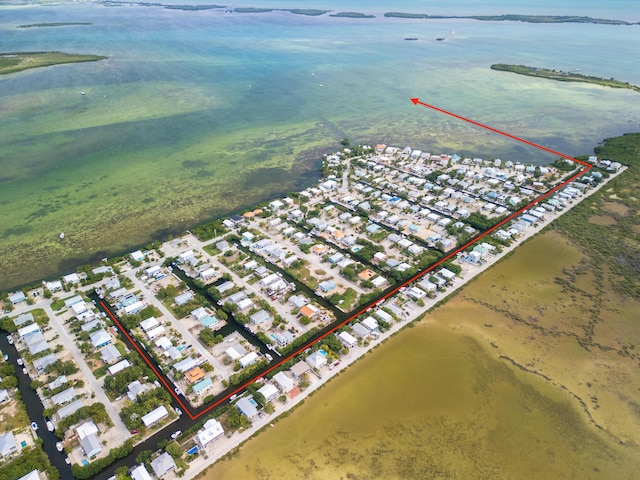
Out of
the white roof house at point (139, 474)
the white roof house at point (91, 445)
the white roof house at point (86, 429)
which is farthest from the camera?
the white roof house at point (86, 429)

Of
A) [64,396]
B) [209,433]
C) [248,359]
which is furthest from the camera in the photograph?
[248,359]

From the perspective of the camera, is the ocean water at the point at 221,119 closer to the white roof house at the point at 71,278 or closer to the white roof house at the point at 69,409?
the white roof house at the point at 71,278

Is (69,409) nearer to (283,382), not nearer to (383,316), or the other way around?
(283,382)

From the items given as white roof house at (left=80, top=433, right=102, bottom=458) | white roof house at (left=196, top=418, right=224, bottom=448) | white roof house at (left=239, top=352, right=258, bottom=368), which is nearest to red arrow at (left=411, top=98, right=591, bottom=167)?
white roof house at (left=239, top=352, right=258, bottom=368)

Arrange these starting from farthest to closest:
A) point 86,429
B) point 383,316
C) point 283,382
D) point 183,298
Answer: point 183,298
point 383,316
point 283,382
point 86,429

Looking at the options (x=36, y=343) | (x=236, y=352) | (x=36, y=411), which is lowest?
(x=36, y=411)

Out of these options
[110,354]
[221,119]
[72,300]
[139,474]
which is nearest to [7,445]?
[110,354]

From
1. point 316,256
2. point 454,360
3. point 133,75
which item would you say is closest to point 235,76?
point 133,75

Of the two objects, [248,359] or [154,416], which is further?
[248,359]

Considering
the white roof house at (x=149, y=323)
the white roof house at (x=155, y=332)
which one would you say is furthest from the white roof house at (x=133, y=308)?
the white roof house at (x=155, y=332)
